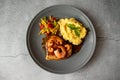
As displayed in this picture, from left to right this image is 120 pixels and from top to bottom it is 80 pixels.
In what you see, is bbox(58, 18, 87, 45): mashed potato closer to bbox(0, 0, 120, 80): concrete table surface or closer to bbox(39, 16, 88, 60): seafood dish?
bbox(39, 16, 88, 60): seafood dish

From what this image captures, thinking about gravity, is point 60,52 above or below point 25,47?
below

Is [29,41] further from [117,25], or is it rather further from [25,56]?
[117,25]

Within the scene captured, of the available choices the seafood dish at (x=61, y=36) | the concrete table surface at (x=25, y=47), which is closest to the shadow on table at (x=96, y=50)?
the concrete table surface at (x=25, y=47)

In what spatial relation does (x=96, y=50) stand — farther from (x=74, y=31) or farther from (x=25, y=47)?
(x=25, y=47)

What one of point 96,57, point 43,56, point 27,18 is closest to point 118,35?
point 96,57

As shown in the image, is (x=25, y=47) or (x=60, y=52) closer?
(x=60, y=52)

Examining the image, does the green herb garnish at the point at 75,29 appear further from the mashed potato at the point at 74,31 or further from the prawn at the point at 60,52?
the prawn at the point at 60,52

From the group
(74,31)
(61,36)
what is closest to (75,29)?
(74,31)

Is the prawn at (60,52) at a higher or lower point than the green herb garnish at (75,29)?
lower
